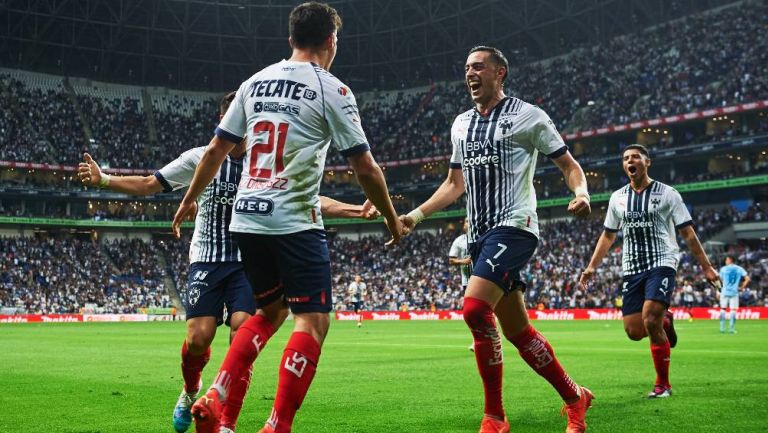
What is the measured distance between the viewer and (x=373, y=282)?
62750 millimetres

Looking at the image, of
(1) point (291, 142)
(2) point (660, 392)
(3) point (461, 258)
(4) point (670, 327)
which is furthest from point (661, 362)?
(3) point (461, 258)

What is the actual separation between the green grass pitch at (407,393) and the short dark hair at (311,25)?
10.0 feet

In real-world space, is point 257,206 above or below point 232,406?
above

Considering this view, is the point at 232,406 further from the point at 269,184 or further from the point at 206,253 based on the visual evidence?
the point at 206,253

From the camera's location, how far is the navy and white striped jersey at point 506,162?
641 cm

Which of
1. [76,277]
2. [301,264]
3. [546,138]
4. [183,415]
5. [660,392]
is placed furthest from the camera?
[76,277]

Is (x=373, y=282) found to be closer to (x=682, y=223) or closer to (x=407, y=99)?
(x=407, y=99)

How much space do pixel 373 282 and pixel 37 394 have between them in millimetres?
53654

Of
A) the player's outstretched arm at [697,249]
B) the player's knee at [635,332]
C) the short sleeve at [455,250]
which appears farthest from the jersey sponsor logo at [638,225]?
the short sleeve at [455,250]

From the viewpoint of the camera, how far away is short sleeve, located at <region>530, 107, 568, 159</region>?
21.0 ft

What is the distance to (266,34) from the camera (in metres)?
74.5

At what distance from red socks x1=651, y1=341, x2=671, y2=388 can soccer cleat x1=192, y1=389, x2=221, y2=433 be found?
543 cm

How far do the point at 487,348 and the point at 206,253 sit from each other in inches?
102

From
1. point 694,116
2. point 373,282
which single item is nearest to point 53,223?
point 373,282
